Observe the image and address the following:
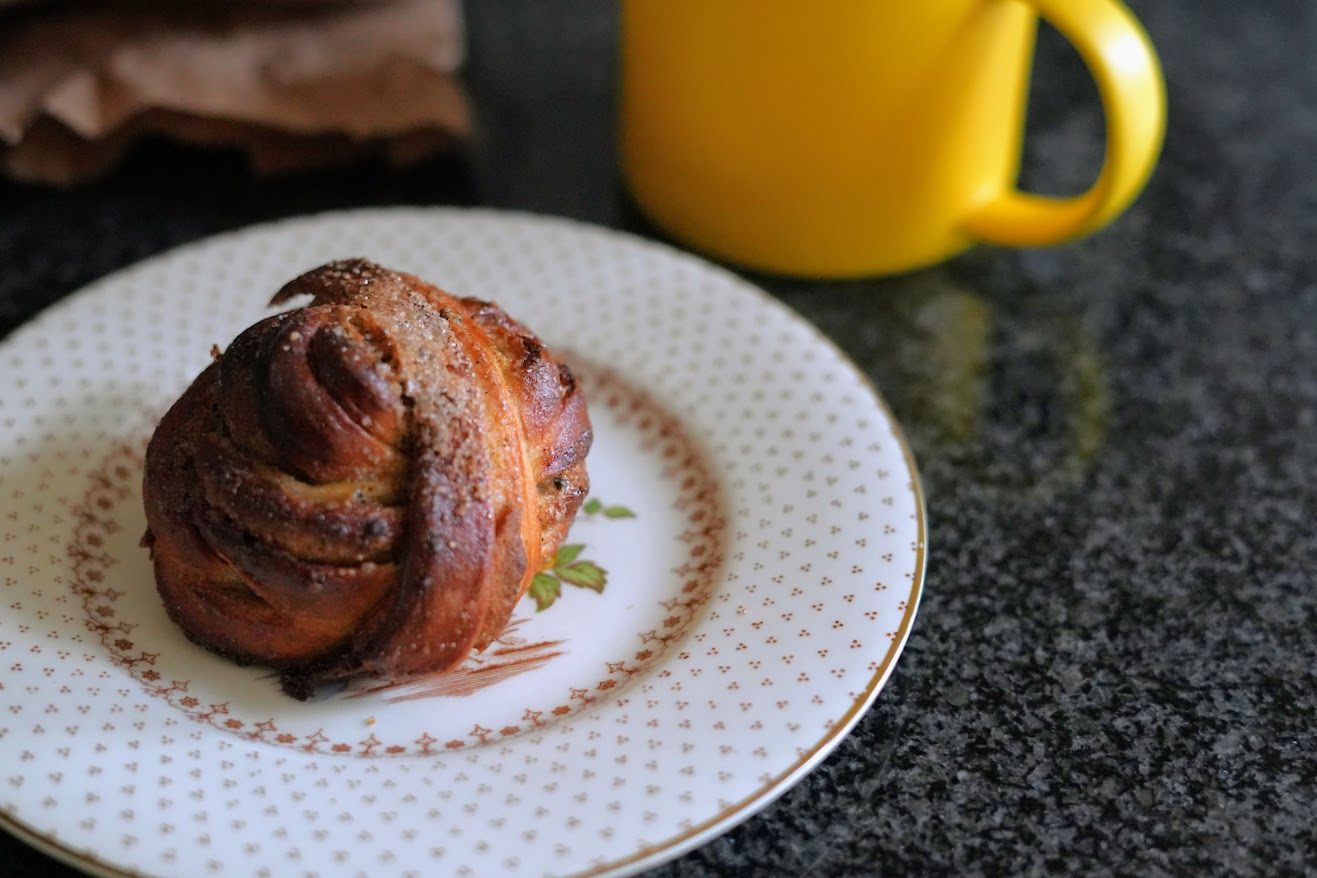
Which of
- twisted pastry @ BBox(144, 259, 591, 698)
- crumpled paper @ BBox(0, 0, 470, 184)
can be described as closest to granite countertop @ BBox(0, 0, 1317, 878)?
crumpled paper @ BBox(0, 0, 470, 184)

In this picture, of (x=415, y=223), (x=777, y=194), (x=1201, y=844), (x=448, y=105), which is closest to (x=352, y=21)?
(x=448, y=105)

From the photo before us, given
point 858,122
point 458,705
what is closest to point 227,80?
point 858,122

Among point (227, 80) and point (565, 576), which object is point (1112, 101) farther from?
point (227, 80)

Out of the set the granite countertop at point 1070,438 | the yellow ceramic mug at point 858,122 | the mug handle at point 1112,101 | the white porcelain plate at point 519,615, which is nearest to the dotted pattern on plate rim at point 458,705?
the white porcelain plate at point 519,615

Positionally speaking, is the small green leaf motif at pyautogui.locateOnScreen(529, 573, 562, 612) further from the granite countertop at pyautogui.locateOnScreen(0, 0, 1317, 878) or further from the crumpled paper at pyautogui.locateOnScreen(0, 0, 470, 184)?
the crumpled paper at pyautogui.locateOnScreen(0, 0, 470, 184)

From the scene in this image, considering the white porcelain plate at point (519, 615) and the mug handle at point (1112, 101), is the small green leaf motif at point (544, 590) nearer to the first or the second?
the white porcelain plate at point (519, 615)

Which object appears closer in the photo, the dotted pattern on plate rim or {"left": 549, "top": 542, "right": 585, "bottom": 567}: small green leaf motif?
the dotted pattern on plate rim
